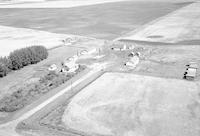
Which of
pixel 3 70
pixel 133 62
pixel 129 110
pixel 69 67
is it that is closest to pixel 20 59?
pixel 3 70

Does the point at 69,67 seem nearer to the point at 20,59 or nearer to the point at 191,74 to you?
the point at 20,59

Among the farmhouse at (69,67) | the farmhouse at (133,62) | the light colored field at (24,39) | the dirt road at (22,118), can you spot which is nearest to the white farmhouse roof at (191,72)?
the farmhouse at (133,62)

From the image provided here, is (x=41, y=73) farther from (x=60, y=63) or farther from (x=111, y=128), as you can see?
(x=111, y=128)

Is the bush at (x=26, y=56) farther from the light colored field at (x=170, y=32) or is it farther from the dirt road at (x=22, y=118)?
the light colored field at (x=170, y=32)

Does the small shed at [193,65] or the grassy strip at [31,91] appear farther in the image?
the small shed at [193,65]

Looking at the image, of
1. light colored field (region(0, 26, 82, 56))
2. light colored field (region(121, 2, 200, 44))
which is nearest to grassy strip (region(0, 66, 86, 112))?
light colored field (region(0, 26, 82, 56))

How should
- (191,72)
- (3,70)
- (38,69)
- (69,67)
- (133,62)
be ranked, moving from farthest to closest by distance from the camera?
(38,69) → (133,62) → (69,67) → (3,70) → (191,72)

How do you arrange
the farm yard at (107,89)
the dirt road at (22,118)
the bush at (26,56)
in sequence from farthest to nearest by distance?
the bush at (26,56) → the farm yard at (107,89) → the dirt road at (22,118)
